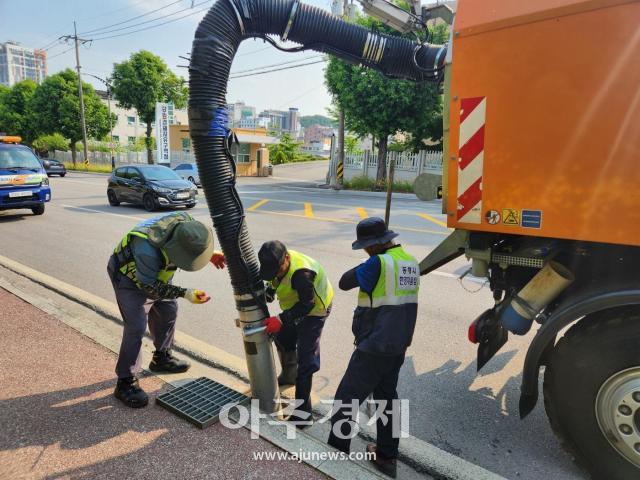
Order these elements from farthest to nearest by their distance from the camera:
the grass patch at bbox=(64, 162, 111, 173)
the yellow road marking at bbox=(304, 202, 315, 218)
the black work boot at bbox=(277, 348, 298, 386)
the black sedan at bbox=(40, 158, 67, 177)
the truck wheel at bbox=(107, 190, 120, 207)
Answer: the grass patch at bbox=(64, 162, 111, 173), the black sedan at bbox=(40, 158, 67, 177), the truck wheel at bbox=(107, 190, 120, 207), the yellow road marking at bbox=(304, 202, 315, 218), the black work boot at bbox=(277, 348, 298, 386)

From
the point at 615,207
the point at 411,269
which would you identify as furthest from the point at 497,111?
the point at 411,269

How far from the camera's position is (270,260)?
9.14ft

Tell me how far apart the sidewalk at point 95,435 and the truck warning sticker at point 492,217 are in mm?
1754

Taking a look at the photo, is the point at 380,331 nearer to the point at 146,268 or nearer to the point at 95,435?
the point at 146,268

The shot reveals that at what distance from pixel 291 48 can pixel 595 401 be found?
2.94 metres

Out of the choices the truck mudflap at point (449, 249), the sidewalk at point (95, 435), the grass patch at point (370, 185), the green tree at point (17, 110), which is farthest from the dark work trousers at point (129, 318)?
the green tree at point (17, 110)

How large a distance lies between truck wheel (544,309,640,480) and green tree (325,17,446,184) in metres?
17.1

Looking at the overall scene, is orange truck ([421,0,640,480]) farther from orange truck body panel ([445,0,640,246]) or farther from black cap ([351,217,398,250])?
black cap ([351,217,398,250])

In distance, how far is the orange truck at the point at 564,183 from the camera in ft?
7.09

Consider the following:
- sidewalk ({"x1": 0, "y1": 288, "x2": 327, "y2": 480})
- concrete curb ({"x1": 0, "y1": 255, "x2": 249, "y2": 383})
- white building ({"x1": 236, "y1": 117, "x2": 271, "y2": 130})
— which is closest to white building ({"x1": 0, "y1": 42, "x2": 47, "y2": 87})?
white building ({"x1": 236, "y1": 117, "x2": 271, "y2": 130})

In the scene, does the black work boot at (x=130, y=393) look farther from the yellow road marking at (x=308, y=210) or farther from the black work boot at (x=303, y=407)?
the yellow road marking at (x=308, y=210)

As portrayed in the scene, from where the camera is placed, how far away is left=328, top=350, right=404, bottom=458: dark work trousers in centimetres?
257

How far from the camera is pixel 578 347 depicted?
242cm

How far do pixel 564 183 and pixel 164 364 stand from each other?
3.21m
